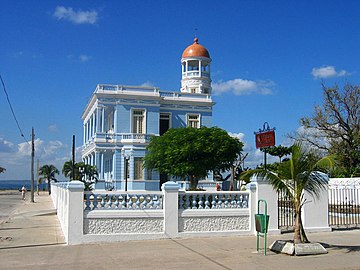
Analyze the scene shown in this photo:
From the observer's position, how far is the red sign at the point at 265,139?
1523 cm

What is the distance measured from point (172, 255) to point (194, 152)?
23.1 metres

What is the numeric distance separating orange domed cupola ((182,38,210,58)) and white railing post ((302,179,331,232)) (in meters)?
36.2

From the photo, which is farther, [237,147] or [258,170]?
[237,147]

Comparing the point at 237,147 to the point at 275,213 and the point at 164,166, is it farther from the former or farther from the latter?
A: the point at 275,213

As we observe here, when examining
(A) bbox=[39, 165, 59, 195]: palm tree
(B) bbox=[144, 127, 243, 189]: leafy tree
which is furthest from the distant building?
(A) bbox=[39, 165, 59, 195]: palm tree

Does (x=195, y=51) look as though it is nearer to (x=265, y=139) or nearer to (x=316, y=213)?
(x=265, y=139)

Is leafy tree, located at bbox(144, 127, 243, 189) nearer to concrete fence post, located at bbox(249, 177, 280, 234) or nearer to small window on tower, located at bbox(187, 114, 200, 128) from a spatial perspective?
small window on tower, located at bbox(187, 114, 200, 128)

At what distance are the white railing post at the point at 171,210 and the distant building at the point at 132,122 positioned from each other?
80.6ft

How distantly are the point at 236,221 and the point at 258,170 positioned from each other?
102 inches

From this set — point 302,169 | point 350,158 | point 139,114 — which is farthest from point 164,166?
point 302,169

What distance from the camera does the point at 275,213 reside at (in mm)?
15086

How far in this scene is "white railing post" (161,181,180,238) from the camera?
1391 cm

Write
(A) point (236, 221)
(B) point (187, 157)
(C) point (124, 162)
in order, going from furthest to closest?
(C) point (124, 162)
(B) point (187, 157)
(A) point (236, 221)

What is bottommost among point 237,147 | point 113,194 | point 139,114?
point 113,194
